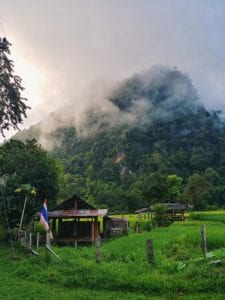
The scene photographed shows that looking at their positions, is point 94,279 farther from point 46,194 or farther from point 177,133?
point 177,133

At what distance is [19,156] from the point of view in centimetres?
3416

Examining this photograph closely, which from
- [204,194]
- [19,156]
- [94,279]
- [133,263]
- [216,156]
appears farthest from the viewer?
[216,156]

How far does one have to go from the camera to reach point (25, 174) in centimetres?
3338

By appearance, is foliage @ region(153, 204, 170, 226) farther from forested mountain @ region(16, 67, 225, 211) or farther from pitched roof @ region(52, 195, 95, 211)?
forested mountain @ region(16, 67, 225, 211)

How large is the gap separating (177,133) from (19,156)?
115m

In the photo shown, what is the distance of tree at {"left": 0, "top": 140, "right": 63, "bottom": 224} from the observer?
3155 cm

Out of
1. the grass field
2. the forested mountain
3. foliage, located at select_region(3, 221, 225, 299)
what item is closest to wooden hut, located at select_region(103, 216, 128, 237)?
→ foliage, located at select_region(3, 221, 225, 299)

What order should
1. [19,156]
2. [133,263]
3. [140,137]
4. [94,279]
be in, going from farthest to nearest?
[140,137] < [19,156] < [133,263] < [94,279]

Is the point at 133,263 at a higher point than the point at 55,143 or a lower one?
lower

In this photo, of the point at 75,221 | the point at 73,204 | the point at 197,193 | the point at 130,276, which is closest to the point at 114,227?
the point at 75,221

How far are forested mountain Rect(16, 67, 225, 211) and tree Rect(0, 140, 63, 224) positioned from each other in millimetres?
34178

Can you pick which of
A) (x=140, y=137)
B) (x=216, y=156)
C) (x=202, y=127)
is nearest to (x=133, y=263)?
(x=216, y=156)

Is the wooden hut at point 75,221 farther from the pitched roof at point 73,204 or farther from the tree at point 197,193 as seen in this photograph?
the tree at point 197,193

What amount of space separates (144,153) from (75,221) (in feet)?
330
